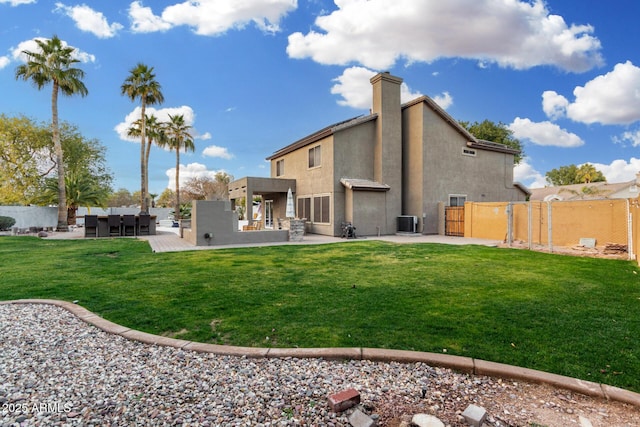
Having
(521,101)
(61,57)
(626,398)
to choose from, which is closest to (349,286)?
(626,398)

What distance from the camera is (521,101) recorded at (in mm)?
20906

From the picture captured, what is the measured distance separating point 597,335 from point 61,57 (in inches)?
1086

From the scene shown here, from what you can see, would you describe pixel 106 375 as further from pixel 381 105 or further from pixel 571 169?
pixel 571 169

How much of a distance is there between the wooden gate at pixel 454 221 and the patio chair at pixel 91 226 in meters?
19.1

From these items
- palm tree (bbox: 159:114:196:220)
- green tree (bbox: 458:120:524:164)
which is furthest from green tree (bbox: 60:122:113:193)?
green tree (bbox: 458:120:524:164)

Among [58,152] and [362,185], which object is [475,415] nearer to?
[362,185]

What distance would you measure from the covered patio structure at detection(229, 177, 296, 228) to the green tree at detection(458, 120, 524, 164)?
22.6m

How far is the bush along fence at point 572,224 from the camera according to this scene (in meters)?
10.1

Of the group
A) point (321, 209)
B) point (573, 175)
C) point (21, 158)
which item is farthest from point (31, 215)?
point (573, 175)

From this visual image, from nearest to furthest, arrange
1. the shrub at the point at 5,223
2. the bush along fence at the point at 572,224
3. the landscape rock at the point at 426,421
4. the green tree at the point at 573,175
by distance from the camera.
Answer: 1. the landscape rock at the point at 426,421
2. the bush along fence at the point at 572,224
3. the shrub at the point at 5,223
4. the green tree at the point at 573,175

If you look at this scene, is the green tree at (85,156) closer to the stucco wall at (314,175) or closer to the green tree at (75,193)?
the green tree at (75,193)

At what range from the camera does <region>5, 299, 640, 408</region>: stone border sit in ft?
8.07

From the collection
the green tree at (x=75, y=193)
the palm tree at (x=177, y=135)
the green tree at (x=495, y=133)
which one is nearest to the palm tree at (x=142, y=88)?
→ the green tree at (x=75, y=193)

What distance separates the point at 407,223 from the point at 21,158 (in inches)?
1286
